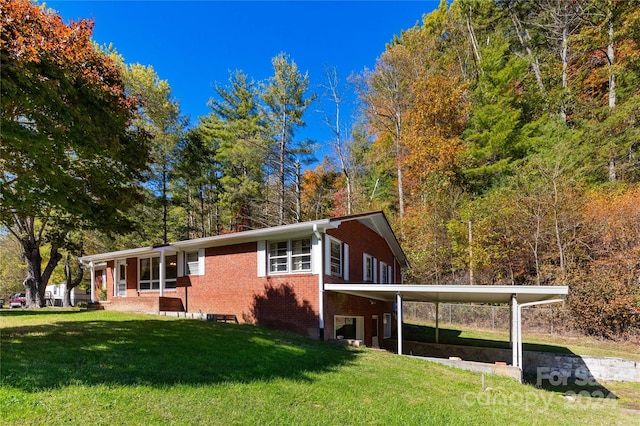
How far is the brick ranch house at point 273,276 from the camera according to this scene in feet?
38.3

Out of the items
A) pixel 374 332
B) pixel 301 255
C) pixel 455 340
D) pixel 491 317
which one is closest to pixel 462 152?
pixel 491 317

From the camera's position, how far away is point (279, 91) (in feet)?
76.2

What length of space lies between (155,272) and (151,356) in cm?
1066

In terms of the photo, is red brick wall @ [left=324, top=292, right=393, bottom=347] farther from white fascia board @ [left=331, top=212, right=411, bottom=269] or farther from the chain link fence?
the chain link fence

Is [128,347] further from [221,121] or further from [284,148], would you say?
[221,121]

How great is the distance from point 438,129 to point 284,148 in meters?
10.2

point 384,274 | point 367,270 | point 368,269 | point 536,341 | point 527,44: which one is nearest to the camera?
point 536,341

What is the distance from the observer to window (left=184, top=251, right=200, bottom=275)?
14492mm

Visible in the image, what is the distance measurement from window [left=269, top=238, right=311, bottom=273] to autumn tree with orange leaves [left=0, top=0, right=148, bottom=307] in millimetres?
5030

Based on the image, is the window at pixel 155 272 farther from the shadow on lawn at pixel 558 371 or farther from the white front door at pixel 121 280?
the shadow on lawn at pixel 558 371

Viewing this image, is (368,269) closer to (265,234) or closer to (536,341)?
(265,234)

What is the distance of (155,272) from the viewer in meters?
16.2

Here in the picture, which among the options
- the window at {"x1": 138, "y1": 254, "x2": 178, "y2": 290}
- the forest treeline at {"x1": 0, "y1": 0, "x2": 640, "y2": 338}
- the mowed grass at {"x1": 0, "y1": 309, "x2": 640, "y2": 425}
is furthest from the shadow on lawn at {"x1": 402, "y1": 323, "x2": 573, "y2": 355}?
the window at {"x1": 138, "y1": 254, "x2": 178, "y2": 290}

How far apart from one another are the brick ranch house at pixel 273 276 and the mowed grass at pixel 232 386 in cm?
257
